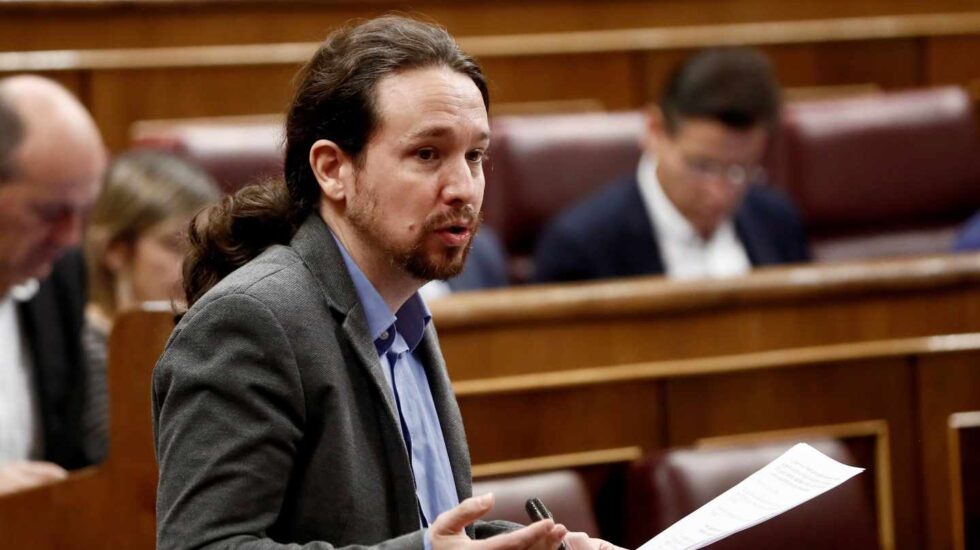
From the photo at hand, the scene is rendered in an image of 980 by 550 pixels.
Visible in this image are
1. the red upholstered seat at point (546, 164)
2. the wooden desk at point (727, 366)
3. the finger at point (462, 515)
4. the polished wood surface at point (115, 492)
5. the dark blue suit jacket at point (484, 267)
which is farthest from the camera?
the red upholstered seat at point (546, 164)

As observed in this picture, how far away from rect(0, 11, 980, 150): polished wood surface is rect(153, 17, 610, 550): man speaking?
78 centimetres

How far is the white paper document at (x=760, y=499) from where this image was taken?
430mm

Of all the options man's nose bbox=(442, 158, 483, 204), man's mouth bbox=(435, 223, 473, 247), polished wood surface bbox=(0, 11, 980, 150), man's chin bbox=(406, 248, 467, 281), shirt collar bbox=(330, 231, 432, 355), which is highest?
polished wood surface bbox=(0, 11, 980, 150)

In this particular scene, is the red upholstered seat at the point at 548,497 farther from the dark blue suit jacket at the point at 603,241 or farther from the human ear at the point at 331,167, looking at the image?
the dark blue suit jacket at the point at 603,241

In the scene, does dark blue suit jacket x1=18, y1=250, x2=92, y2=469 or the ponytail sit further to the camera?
dark blue suit jacket x1=18, y1=250, x2=92, y2=469

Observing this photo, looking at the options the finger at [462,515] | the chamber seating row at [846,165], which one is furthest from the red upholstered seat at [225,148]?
the finger at [462,515]

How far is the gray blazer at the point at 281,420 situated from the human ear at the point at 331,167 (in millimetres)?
16

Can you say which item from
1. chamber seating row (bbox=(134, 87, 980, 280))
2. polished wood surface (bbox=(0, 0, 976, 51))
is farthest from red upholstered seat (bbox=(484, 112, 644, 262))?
polished wood surface (bbox=(0, 0, 976, 51))

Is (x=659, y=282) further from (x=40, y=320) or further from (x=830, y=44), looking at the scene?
(x=830, y=44)

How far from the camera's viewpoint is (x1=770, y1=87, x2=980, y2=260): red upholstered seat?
125cm

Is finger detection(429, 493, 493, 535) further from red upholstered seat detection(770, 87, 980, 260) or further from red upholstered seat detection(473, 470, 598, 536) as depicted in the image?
red upholstered seat detection(770, 87, 980, 260)

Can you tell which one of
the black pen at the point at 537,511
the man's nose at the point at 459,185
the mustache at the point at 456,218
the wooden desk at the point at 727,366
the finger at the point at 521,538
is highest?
the man's nose at the point at 459,185

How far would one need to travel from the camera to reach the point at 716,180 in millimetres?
1095

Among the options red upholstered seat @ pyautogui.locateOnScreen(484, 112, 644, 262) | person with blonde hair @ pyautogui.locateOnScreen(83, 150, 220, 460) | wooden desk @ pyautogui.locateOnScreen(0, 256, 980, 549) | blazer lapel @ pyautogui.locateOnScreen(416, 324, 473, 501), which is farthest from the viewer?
red upholstered seat @ pyautogui.locateOnScreen(484, 112, 644, 262)
